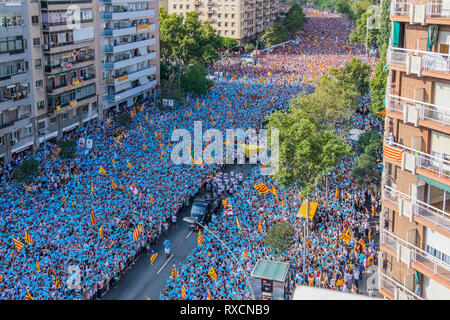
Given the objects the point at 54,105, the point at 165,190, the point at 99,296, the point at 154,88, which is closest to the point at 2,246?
the point at 99,296

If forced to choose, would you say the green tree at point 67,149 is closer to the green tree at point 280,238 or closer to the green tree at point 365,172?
the green tree at point 280,238

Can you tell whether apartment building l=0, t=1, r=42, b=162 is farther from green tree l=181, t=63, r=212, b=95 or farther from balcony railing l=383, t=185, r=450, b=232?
balcony railing l=383, t=185, r=450, b=232

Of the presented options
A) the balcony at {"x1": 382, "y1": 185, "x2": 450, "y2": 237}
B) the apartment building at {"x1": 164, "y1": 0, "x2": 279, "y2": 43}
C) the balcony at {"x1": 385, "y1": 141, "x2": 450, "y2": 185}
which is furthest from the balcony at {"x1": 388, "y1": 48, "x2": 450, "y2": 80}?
the apartment building at {"x1": 164, "y1": 0, "x2": 279, "y2": 43}

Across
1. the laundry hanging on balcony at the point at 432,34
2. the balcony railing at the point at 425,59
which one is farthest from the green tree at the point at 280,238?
the laundry hanging on balcony at the point at 432,34

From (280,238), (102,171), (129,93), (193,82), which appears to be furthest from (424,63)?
(193,82)

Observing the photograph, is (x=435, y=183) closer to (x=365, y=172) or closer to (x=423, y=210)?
(x=423, y=210)

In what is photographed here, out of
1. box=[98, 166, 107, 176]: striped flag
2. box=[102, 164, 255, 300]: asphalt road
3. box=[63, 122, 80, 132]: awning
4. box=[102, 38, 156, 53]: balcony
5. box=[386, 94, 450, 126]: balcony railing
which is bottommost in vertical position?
box=[102, 164, 255, 300]: asphalt road
